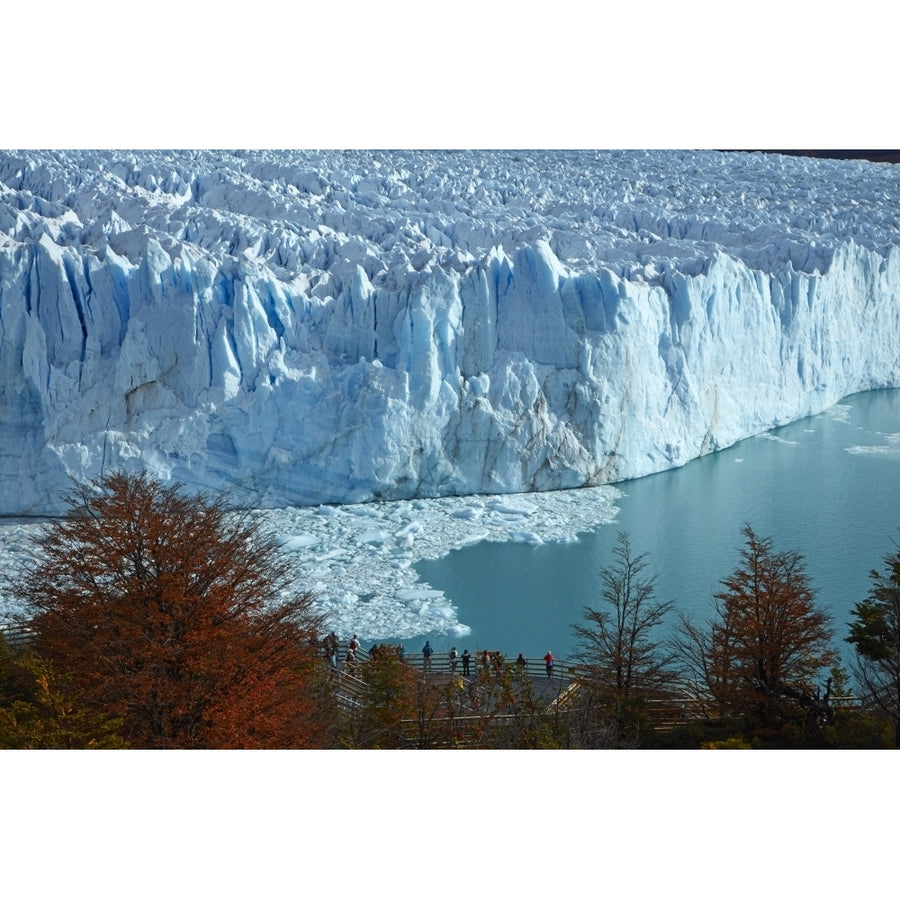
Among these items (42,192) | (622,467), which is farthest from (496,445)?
(42,192)

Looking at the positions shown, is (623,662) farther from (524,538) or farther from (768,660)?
(524,538)

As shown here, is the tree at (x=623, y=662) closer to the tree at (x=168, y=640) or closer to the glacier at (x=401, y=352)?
the tree at (x=168, y=640)

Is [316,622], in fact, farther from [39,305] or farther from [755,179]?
[755,179]

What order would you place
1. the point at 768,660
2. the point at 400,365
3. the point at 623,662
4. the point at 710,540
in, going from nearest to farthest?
the point at 768,660, the point at 623,662, the point at 710,540, the point at 400,365

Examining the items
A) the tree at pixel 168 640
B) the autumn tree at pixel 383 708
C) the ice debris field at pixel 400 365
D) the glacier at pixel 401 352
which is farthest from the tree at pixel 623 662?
the glacier at pixel 401 352

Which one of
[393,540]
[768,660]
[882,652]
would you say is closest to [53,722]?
[768,660]

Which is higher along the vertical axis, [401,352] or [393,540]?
[401,352]

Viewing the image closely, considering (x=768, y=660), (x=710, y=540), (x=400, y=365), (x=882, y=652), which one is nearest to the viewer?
(x=768, y=660)
